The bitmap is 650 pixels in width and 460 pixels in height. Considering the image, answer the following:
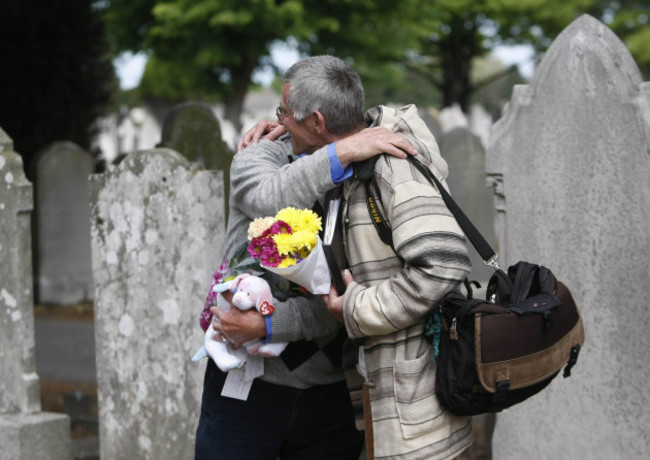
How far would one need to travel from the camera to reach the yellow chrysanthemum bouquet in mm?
2818

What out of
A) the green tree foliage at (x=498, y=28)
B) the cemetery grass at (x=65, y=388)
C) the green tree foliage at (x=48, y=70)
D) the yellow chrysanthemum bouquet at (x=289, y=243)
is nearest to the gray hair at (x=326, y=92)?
the yellow chrysanthemum bouquet at (x=289, y=243)

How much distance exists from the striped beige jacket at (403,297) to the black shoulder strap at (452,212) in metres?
0.02

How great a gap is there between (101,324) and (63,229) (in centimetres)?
685

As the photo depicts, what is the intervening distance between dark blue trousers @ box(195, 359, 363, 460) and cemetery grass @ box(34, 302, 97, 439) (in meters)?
3.49

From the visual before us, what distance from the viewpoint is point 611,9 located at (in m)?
34.8

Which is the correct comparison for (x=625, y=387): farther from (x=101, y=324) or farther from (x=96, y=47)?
(x=96, y=47)

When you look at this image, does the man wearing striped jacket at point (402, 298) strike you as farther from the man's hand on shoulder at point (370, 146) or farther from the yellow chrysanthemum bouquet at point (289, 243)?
the yellow chrysanthemum bouquet at point (289, 243)

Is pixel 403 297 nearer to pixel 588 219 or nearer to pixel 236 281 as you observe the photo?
pixel 236 281

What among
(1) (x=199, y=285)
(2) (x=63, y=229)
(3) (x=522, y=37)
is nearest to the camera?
(1) (x=199, y=285)

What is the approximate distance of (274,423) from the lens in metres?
3.28

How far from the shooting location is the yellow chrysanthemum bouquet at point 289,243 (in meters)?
2.82

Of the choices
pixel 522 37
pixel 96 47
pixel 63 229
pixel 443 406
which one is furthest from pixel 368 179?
pixel 522 37

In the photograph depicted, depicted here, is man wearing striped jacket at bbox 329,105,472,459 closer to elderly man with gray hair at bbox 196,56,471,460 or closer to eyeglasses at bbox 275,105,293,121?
elderly man with gray hair at bbox 196,56,471,460

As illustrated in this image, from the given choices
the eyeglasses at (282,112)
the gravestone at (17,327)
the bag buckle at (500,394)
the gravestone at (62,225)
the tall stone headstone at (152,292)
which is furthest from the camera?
the gravestone at (62,225)
